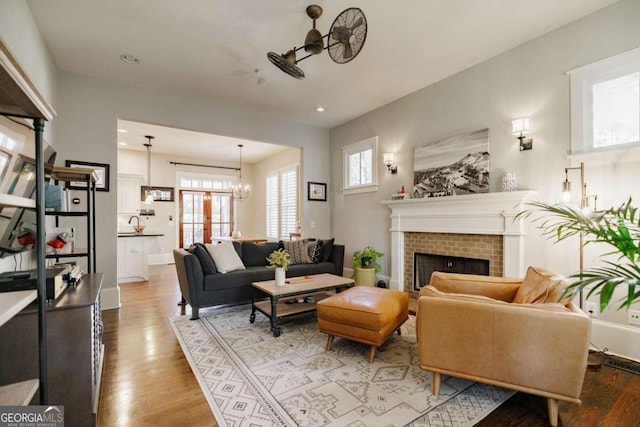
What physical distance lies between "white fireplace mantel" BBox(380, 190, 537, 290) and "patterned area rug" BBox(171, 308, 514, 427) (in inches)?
57.7

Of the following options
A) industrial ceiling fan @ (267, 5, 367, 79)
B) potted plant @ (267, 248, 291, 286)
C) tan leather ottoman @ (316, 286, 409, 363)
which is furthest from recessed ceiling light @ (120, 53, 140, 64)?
tan leather ottoman @ (316, 286, 409, 363)

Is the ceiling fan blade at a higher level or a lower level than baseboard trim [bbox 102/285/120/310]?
higher

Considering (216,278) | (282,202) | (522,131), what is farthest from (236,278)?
(282,202)

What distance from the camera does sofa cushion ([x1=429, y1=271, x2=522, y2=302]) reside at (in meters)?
2.31

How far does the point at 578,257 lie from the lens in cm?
270

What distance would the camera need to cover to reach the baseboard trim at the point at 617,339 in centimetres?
239

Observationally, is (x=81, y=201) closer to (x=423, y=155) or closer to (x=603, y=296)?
(x=423, y=155)

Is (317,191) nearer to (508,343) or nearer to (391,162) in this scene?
(391,162)

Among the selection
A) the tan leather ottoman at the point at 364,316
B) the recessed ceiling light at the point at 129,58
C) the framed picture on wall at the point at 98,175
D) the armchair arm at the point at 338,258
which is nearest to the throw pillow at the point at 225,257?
the armchair arm at the point at 338,258

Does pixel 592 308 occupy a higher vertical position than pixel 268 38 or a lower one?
Result: lower

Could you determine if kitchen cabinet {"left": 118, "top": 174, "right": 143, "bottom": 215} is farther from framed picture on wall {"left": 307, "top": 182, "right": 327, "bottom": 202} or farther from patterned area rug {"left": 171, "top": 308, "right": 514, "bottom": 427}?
patterned area rug {"left": 171, "top": 308, "right": 514, "bottom": 427}

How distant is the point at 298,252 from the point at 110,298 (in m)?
2.55

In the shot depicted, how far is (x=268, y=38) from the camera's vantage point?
115 inches

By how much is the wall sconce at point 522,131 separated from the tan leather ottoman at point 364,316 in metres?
2.08
